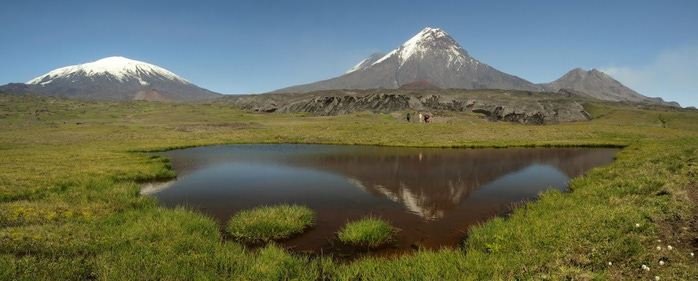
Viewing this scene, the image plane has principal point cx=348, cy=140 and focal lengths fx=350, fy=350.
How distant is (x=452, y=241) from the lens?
48.2 feet

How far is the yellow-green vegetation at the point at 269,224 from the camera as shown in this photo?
1472 cm

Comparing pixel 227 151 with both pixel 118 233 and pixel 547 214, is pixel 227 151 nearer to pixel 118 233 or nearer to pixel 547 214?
pixel 118 233

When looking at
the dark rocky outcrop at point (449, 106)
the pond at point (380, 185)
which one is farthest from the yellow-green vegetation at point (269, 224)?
the dark rocky outcrop at point (449, 106)

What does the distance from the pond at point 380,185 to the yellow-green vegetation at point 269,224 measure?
1.78 ft

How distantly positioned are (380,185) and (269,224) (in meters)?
12.1

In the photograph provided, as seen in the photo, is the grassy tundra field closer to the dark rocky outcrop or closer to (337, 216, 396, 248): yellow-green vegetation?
(337, 216, 396, 248): yellow-green vegetation

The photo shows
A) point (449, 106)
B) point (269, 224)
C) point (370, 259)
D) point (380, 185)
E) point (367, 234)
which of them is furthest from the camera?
point (449, 106)

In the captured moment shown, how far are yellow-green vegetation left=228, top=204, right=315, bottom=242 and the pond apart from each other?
1.78ft

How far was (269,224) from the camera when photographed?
15.2m

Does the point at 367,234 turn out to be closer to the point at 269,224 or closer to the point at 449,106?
the point at 269,224

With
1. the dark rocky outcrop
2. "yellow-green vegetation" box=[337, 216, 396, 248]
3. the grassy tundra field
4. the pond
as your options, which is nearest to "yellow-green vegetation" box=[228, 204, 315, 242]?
the pond

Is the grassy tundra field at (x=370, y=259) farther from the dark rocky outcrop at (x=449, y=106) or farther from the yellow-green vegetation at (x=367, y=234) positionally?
the dark rocky outcrop at (x=449, y=106)

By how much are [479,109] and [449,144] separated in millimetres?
68050

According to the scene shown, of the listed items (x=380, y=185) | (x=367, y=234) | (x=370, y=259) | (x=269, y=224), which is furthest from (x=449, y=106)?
(x=370, y=259)
